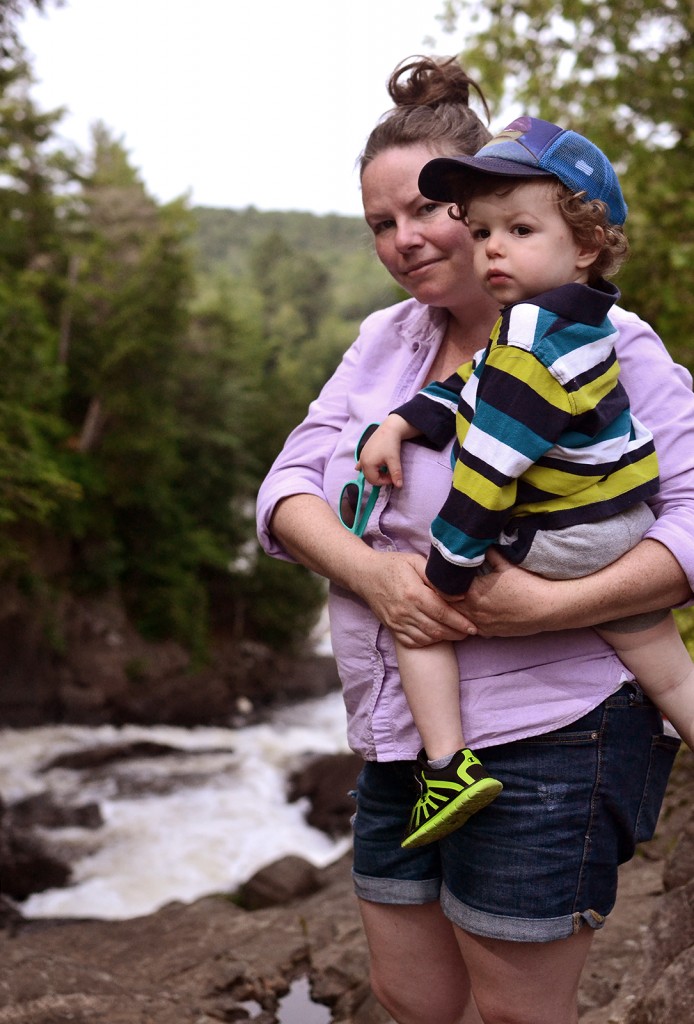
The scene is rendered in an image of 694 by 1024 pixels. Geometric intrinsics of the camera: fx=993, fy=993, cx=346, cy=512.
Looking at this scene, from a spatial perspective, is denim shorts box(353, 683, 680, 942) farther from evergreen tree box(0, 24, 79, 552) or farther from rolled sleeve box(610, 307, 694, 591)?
evergreen tree box(0, 24, 79, 552)

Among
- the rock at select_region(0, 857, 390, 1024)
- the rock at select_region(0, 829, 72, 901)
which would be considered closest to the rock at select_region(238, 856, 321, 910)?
the rock at select_region(0, 857, 390, 1024)

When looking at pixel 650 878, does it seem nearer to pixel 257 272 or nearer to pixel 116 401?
pixel 116 401

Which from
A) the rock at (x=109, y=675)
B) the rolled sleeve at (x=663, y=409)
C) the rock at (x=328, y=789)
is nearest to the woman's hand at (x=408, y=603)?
the rolled sleeve at (x=663, y=409)

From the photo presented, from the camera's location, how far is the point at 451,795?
161cm

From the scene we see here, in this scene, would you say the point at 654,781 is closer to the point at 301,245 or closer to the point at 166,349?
the point at 166,349

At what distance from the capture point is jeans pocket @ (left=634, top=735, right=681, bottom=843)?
178 cm

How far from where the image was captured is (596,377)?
5.19ft

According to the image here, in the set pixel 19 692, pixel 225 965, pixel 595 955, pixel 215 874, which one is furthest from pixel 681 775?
pixel 19 692

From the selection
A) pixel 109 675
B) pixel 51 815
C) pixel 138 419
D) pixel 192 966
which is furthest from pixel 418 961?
pixel 138 419

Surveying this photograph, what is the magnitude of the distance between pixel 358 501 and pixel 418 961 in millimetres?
904

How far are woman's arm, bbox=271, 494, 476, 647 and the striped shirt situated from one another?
61 mm

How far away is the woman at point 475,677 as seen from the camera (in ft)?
5.45

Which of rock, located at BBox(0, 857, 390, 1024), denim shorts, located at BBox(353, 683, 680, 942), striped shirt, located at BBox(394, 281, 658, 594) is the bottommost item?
rock, located at BBox(0, 857, 390, 1024)

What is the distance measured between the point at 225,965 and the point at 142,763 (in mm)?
11153
